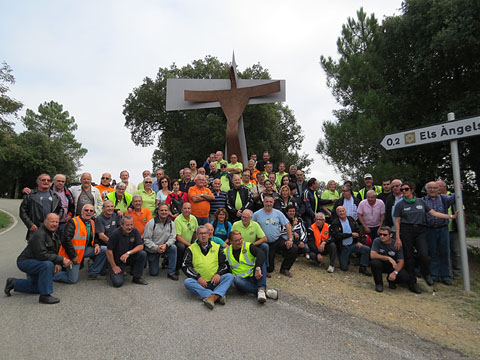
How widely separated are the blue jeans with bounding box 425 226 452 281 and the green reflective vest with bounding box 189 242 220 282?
375 cm

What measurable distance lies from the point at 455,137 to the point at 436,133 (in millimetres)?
265

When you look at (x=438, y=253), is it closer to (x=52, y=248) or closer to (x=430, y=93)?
(x=430, y=93)

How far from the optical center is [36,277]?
435 cm

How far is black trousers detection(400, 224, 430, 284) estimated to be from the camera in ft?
17.1

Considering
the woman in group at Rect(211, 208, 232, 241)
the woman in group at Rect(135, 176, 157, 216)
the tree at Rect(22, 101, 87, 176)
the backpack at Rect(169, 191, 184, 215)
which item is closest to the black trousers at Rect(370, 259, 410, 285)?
the woman in group at Rect(211, 208, 232, 241)

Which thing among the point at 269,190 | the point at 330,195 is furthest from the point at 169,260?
the point at 330,195

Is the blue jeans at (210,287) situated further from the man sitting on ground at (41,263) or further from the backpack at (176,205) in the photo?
the backpack at (176,205)

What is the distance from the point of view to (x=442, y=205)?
5430 mm

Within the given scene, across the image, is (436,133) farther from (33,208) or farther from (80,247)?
(33,208)

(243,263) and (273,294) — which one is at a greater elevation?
(243,263)

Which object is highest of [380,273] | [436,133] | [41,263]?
[436,133]

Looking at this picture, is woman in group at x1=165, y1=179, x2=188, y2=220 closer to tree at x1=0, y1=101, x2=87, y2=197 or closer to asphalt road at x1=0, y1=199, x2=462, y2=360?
asphalt road at x1=0, y1=199, x2=462, y2=360

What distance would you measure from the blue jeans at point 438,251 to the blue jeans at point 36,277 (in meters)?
5.97

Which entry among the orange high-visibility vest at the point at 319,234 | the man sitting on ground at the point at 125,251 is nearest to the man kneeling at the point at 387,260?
the orange high-visibility vest at the point at 319,234
